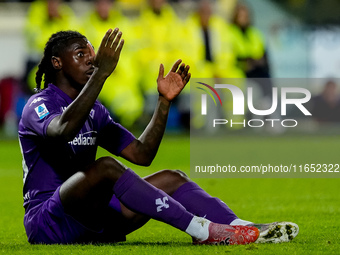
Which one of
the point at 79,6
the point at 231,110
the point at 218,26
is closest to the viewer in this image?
the point at 231,110

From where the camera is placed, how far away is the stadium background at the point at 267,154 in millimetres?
5250

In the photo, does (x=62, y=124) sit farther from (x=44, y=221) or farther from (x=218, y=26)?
(x=218, y=26)

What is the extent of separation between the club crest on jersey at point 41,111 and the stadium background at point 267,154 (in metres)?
0.80

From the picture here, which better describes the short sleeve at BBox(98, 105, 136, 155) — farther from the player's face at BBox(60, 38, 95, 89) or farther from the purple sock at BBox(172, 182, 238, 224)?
the purple sock at BBox(172, 182, 238, 224)

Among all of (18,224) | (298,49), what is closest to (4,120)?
(298,49)

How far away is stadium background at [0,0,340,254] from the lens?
17.2 ft

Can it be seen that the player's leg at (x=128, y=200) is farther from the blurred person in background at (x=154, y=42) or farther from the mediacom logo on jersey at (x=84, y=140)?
the blurred person in background at (x=154, y=42)

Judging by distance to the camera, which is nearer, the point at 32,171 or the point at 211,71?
the point at 32,171

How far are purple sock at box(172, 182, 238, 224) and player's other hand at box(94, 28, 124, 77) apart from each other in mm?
1014

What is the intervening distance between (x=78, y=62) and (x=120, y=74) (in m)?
13.6

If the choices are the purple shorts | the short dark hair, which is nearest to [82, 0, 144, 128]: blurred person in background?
the short dark hair

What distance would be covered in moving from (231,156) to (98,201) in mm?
8520

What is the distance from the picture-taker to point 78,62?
4953 mm

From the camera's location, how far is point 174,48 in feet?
61.6
